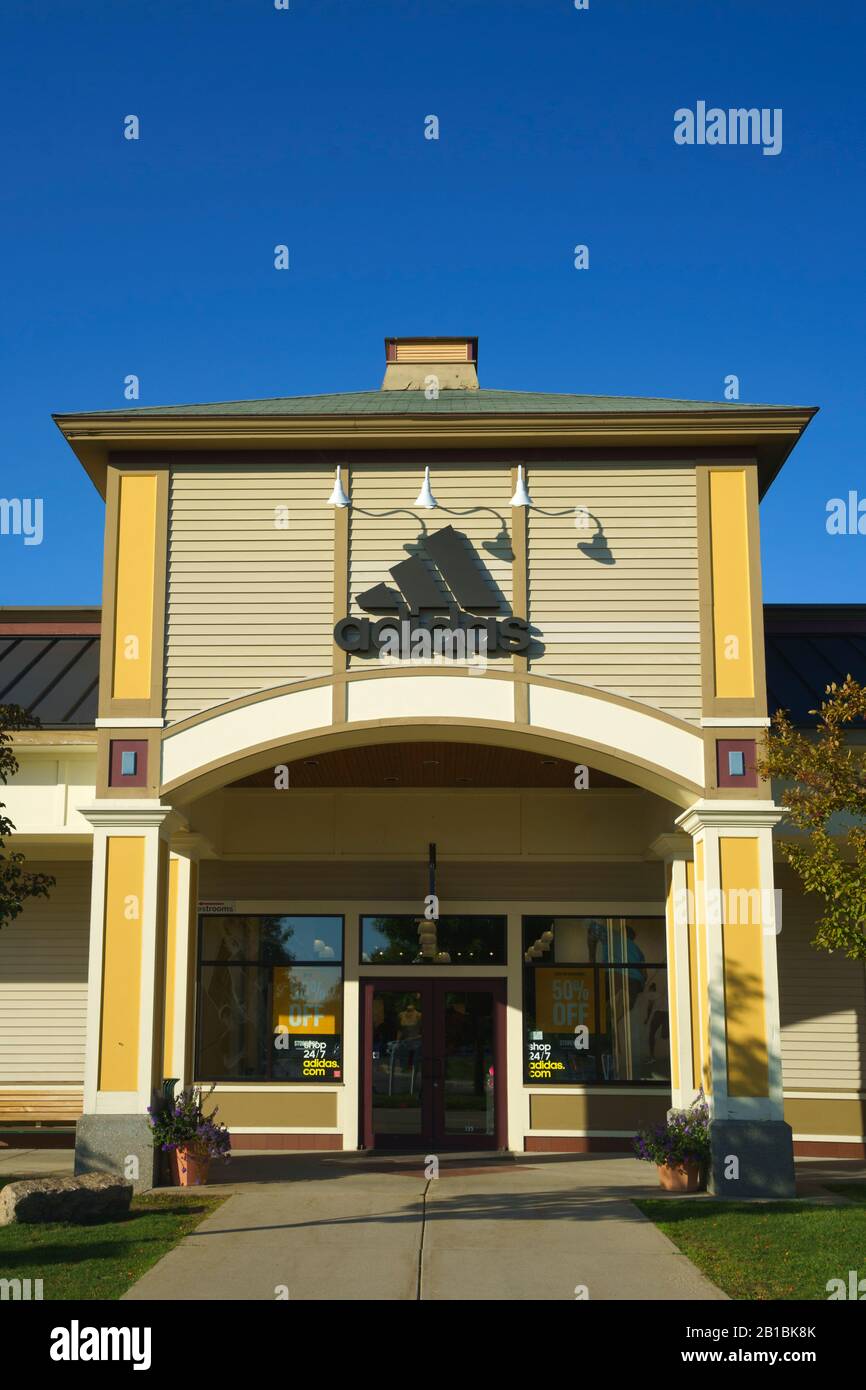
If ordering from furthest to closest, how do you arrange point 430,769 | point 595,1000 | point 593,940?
point 593,940 → point 595,1000 → point 430,769

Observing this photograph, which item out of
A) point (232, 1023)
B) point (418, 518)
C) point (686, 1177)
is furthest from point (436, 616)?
point (232, 1023)

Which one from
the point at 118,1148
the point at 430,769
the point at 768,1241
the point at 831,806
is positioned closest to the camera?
the point at 768,1241

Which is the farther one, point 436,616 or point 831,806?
point 436,616

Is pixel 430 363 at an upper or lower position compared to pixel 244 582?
upper

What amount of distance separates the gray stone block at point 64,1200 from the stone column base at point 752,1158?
6167 millimetres

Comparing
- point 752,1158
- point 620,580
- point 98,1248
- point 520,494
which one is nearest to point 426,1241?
point 98,1248

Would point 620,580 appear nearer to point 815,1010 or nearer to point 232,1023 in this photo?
point 815,1010

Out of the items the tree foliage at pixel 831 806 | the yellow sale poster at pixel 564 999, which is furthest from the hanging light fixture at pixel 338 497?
the yellow sale poster at pixel 564 999

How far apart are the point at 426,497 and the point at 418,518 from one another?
0.47 meters

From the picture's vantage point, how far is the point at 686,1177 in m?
15.2

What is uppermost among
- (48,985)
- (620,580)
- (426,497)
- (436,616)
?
(426,497)

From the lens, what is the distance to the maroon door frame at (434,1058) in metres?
19.8

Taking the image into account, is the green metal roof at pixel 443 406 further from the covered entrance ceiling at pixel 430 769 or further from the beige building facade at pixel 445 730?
the covered entrance ceiling at pixel 430 769
